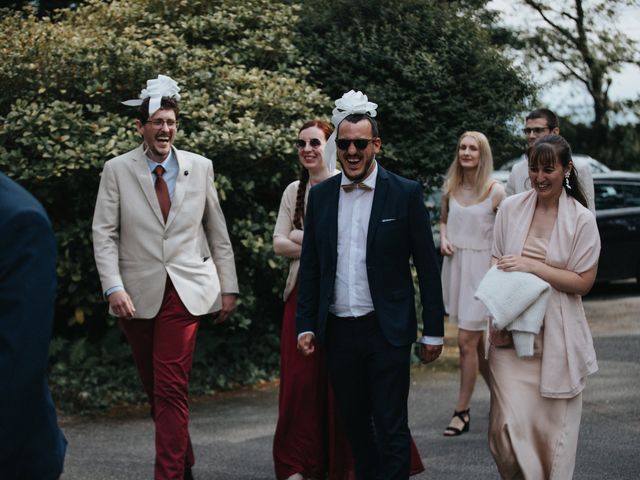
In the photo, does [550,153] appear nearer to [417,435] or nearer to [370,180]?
[370,180]

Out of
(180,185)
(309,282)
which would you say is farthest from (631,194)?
(309,282)

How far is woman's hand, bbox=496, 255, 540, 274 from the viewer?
212 inches

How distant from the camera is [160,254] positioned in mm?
6336

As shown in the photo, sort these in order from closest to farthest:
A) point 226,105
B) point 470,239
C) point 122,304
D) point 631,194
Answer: point 122,304
point 470,239
point 226,105
point 631,194

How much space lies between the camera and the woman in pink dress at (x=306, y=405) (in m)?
6.38

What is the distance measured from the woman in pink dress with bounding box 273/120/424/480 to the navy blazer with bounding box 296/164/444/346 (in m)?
0.97

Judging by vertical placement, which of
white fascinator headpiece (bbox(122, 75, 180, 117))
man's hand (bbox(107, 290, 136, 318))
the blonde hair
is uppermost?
white fascinator headpiece (bbox(122, 75, 180, 117))

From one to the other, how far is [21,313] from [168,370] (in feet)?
11.9

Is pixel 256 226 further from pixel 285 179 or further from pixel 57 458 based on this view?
pixel 57 458

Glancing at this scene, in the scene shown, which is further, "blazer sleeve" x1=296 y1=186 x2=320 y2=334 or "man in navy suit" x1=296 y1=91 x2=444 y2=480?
"blazer sleeve" x1=296 y1=186 x2=320 y2=334

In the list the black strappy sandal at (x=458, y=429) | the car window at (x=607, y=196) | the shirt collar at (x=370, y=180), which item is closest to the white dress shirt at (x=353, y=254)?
the shirt collar at (x=370, y=180)

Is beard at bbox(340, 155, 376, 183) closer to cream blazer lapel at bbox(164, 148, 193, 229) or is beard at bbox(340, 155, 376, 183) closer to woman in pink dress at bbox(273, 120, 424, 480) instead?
woman in pink dress at bbox(273, 120, 424, 480)

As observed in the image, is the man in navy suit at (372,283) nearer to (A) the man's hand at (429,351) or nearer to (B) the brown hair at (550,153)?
(A) the man's hand at (429,351)

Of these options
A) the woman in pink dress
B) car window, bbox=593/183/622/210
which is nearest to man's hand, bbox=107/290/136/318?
the woman in pink dress
